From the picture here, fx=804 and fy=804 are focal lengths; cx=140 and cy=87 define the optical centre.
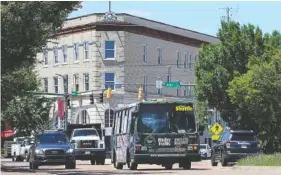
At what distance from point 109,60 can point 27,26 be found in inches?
1925

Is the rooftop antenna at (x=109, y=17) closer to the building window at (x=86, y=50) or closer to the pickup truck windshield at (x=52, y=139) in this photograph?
the building window at (x=86, y=50)

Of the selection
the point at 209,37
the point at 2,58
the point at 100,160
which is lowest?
the point at 100,160

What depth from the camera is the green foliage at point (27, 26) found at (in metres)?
27.2

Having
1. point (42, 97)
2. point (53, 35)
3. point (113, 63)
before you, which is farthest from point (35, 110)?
point (53, 35)

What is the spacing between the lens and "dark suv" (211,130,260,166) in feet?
133

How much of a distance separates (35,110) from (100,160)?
28.1 meters

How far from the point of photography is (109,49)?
7706cm

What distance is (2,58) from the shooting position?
94.5ft

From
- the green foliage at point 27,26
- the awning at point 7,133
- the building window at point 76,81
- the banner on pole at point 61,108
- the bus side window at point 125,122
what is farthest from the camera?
the building window at point 76,81

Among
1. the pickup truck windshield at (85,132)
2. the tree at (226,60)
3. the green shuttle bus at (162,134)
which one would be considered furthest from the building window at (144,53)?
the green shuttle bus at (162,134)

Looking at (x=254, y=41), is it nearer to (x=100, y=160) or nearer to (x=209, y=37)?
(x=100, y=160)

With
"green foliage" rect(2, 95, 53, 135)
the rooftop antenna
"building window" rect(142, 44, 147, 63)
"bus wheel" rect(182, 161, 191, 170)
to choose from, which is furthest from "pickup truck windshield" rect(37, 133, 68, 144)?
"building window" rect(142, 44, 147, 63)

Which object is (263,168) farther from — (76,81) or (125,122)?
(76,81)

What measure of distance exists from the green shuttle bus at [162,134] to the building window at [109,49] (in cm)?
4305
